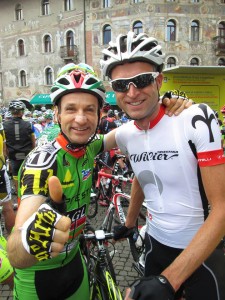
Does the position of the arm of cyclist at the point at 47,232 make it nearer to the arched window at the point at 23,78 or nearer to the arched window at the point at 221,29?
the arched window at the point at 221,29

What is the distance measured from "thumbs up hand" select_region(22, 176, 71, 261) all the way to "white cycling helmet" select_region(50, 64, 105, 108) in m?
0.83

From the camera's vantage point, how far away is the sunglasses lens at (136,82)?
171cm

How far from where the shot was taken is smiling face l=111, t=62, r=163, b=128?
5.64 feet

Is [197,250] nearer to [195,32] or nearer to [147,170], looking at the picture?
[147,170]

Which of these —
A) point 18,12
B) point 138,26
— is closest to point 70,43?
point 138,26

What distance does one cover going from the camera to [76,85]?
1754 mm

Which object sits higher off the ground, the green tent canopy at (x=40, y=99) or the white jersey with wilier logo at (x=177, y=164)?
the green tent canopy at (x=40, y=99)

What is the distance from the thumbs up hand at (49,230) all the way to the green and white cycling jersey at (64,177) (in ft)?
1.08

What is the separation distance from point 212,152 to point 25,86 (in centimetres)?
3226

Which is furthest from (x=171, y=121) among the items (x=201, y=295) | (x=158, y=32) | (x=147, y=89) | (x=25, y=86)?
(x=25, y=86)

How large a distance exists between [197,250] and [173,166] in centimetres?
51

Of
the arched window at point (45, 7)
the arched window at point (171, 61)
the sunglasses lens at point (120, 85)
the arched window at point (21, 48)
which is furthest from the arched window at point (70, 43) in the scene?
the sunglasses lens at point (120, 85)

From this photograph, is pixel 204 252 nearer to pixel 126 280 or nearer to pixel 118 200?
pixel 126 280

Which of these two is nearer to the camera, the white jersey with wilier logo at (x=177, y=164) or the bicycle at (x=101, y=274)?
the white jersey with wilier logo at (x=177, y=164)
